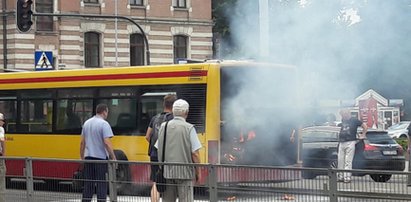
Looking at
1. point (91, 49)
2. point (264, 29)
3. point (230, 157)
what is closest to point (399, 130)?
point (91, 49)

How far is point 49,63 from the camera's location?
31.4m

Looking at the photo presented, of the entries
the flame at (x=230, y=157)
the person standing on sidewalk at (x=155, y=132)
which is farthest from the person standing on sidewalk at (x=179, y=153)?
the flame at (x=230, y=157)

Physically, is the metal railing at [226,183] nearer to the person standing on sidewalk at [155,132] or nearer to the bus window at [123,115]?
the person standing on sidewalk at [155,132]

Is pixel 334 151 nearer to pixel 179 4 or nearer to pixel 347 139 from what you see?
pixel 347 139

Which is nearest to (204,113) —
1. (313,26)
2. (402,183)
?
(313,26)

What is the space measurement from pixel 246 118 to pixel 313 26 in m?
2.28

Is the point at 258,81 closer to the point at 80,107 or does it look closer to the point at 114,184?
the point at 80,107

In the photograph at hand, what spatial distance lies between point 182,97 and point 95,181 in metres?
5.53

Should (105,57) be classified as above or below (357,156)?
above

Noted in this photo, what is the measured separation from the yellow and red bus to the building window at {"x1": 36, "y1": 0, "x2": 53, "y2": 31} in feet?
101

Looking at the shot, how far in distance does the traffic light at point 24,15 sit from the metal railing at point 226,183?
14.7 metres

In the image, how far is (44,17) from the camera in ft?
171

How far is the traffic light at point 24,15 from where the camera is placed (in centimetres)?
2897

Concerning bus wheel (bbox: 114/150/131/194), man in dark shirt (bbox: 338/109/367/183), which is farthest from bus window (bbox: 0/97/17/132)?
bus wheel (bbox: 114/150/131/194)
